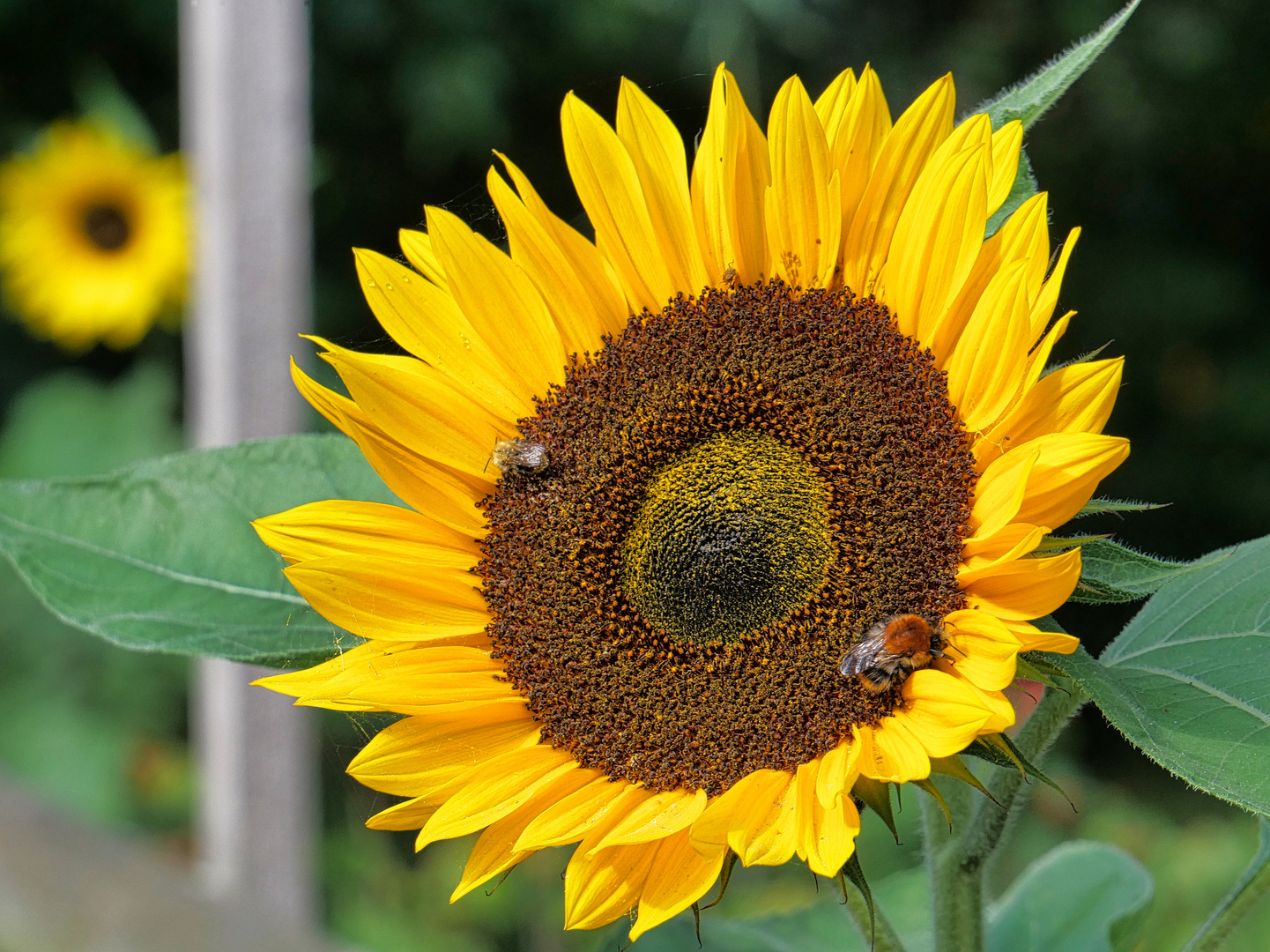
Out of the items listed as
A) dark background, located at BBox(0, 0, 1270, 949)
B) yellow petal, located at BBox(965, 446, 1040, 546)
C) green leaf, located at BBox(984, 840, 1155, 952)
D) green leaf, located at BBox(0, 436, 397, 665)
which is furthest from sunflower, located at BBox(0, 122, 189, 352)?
yellow petal, located at BBox(965, 446, 1040, 546)

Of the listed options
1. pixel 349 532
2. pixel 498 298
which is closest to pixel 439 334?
pixel 498 298

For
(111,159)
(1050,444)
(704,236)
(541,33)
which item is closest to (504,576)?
(704,236)

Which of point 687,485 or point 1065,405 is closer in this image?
point 1065,405

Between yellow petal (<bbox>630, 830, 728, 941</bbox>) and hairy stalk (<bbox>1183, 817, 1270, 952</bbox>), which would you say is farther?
hairy stalk (<bbox>1183, 817, 1270, 952</bbox>)

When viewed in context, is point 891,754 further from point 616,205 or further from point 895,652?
point 616,205

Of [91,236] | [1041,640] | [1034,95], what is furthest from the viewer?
[91,236]

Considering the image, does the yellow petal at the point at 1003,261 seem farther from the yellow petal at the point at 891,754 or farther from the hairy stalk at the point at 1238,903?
the hairy stalk at the point at 1238,903

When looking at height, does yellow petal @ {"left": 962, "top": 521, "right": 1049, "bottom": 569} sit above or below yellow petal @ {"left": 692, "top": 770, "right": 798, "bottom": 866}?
above

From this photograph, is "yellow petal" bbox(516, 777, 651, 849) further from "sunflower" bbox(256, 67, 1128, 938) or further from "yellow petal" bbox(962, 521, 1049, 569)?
"yellow petal" bbox(962, 521, 1049, 569)

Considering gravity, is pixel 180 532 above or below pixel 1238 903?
above
